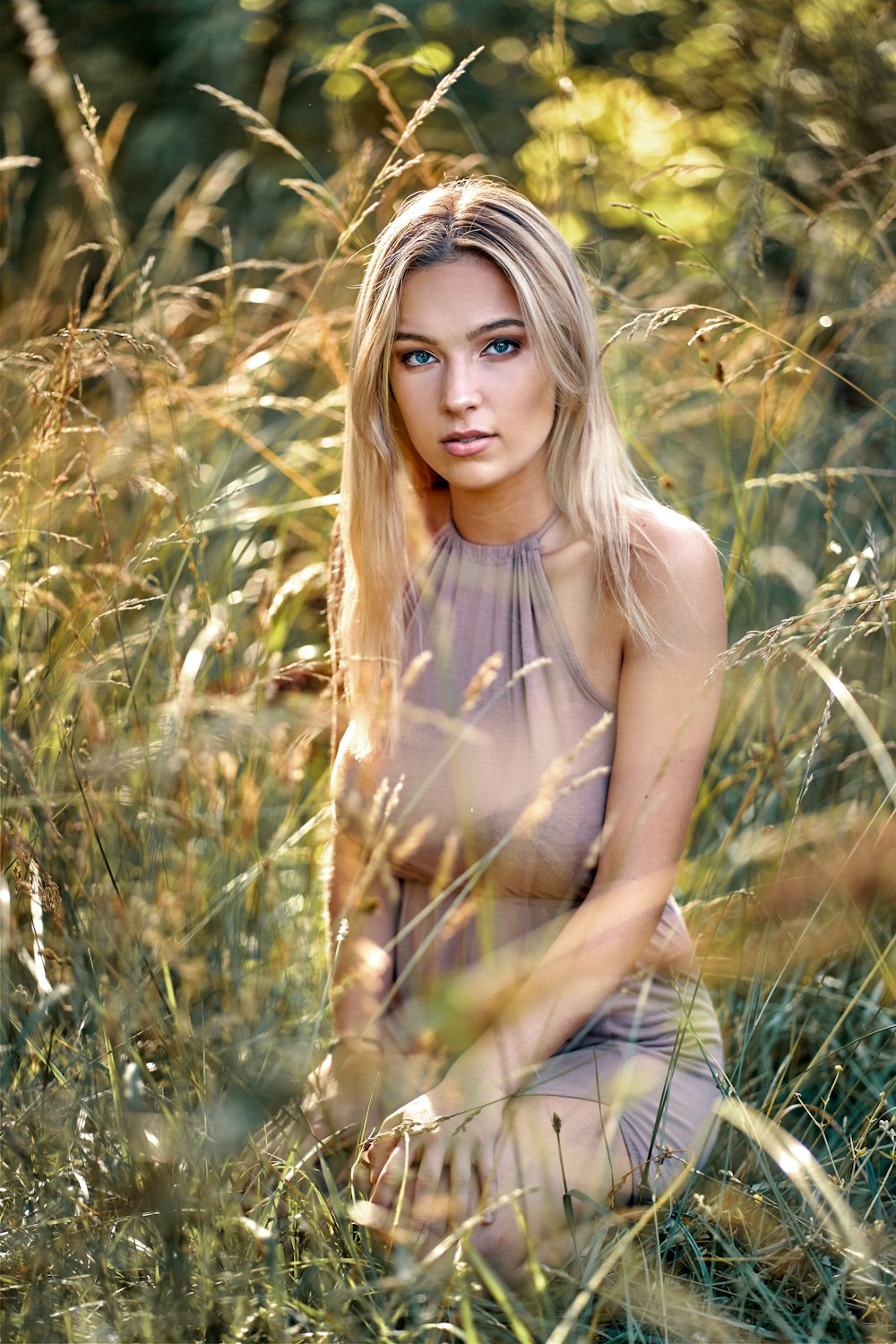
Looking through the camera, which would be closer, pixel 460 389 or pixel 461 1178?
pixel 461 1178

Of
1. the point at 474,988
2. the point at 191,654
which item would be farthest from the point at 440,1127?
the point at 191,654

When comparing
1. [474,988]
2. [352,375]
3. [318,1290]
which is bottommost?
[318,1290]

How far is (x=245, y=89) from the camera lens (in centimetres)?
394

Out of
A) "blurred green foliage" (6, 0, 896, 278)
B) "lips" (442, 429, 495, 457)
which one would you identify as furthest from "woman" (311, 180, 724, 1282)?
"blurred green foliage" (6, 0, 896, 278)

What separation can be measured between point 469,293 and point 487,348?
0.07m

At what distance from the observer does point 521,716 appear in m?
1.63

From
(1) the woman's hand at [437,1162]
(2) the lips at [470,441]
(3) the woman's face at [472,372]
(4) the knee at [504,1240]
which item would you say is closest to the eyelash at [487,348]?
(3) the woman's face at [472,372]

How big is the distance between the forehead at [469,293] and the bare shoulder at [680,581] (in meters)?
0.34

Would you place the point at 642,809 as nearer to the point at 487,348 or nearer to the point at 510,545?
the point at 510,545

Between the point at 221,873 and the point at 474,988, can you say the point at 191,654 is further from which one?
the point at 474,988

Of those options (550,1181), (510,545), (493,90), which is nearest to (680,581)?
(510,545)

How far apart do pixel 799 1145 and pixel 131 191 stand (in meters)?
4.20

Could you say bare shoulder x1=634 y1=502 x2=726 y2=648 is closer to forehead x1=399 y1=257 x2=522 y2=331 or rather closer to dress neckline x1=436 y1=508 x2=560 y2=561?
dress neckline x1=436 y1=508 x2=560 y2=561

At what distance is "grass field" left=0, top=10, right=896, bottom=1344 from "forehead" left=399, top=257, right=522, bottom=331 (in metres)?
0.12
